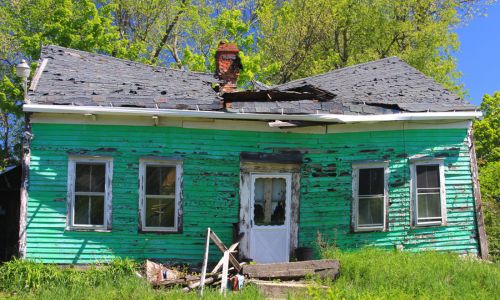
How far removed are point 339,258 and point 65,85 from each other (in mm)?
6606

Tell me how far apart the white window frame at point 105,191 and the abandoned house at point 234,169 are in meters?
0.02

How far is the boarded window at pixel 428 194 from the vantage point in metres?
11.9

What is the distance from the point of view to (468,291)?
311 inches

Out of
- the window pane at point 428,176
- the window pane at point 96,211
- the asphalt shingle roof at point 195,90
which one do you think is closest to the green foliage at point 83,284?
the window pane at point 96,211

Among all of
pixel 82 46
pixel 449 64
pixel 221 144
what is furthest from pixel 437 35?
pixel 221 144

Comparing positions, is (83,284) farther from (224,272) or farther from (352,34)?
(352,34)

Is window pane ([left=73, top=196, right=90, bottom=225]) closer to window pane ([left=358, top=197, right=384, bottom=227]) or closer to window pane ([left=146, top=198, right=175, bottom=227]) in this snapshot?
window pane ([left=146, top=198, right=175, bottom=227])

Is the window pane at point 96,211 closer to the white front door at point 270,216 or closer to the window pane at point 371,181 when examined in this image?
the white front door at point 270,216

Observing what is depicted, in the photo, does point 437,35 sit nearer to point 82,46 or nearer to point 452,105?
point 452,105

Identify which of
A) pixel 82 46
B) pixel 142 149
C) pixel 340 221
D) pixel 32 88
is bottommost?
pixel 340 221

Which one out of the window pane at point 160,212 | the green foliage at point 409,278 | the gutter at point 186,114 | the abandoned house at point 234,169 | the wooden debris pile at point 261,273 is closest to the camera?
the green foliage at point 409,278

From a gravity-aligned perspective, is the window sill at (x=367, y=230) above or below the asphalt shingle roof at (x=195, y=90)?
below

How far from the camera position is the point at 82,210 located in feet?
34.1

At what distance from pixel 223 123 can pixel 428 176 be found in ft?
16.4
